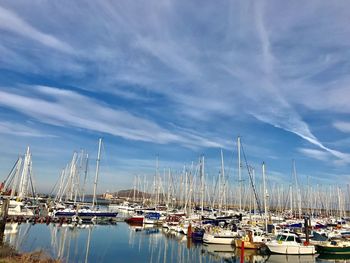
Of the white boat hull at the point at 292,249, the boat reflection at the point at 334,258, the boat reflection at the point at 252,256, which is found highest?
the white boat hull at the point at 292,249

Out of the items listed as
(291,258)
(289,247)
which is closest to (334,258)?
(289,247)

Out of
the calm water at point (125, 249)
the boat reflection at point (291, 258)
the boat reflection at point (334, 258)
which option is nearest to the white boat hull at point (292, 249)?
the boat reflection at point (291, 258)

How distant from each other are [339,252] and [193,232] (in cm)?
2054

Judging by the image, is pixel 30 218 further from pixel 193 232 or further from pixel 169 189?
pixel 169 189

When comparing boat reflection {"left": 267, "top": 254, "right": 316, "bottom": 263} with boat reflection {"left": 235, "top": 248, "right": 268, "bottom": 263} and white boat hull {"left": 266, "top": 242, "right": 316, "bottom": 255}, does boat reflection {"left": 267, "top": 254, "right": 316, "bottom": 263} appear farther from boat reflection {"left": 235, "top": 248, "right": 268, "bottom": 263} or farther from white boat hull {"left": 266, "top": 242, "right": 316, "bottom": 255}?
boat reflection {"left": 235, "top": 248, "right": 268, "bottom": 263}

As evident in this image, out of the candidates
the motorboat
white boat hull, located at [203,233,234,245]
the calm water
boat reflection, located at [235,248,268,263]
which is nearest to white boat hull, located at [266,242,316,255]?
the motorboat

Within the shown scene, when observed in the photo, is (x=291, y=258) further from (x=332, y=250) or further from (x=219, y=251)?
(x=219, y=251)

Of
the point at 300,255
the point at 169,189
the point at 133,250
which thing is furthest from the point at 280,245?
the point at 169,189

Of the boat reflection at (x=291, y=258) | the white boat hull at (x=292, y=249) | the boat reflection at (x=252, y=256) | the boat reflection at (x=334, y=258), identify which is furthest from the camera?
the white boat hull at (x=292, y=249)

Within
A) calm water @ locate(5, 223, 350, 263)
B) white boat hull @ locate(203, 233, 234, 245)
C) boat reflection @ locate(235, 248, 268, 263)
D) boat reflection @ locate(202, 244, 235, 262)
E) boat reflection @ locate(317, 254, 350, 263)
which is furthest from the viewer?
white boat hull @ locate(203, 233, 234, 245)

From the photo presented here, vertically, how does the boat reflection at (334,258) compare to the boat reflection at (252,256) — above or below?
above

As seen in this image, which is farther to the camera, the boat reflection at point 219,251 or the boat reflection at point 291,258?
the boat reflection at point 219,251

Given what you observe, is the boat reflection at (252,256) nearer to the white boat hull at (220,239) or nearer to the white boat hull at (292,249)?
the white boat hull at (292,249)

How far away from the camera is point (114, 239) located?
4694 centimetres
